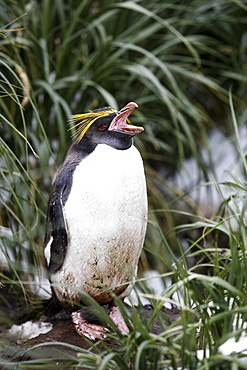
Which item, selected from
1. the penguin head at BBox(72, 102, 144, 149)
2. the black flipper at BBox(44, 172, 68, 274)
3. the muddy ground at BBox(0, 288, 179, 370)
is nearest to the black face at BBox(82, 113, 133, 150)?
the penguin head at BBox(72, 102, 144, 149)

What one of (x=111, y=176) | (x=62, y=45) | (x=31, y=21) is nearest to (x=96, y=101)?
(x=62, y=45)

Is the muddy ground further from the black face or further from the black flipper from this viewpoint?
the black face

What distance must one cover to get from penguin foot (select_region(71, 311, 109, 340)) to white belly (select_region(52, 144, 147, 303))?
9 cm

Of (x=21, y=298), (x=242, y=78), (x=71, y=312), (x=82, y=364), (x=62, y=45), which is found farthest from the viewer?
(x=242, y=78)

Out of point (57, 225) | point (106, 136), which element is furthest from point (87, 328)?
point (106, 136)

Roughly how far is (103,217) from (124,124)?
0.25m

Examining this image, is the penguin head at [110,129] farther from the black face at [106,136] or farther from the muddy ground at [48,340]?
the muddy ground at [48,340]

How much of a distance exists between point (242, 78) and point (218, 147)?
1.52ft

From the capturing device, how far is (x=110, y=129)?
1434 mm

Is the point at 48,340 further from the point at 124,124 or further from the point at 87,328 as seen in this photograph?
the point at 124,124

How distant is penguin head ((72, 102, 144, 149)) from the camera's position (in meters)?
1.42

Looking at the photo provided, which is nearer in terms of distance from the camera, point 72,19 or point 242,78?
point 72,19

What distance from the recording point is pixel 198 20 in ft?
8.50

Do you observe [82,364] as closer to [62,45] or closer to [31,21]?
[62,45]
